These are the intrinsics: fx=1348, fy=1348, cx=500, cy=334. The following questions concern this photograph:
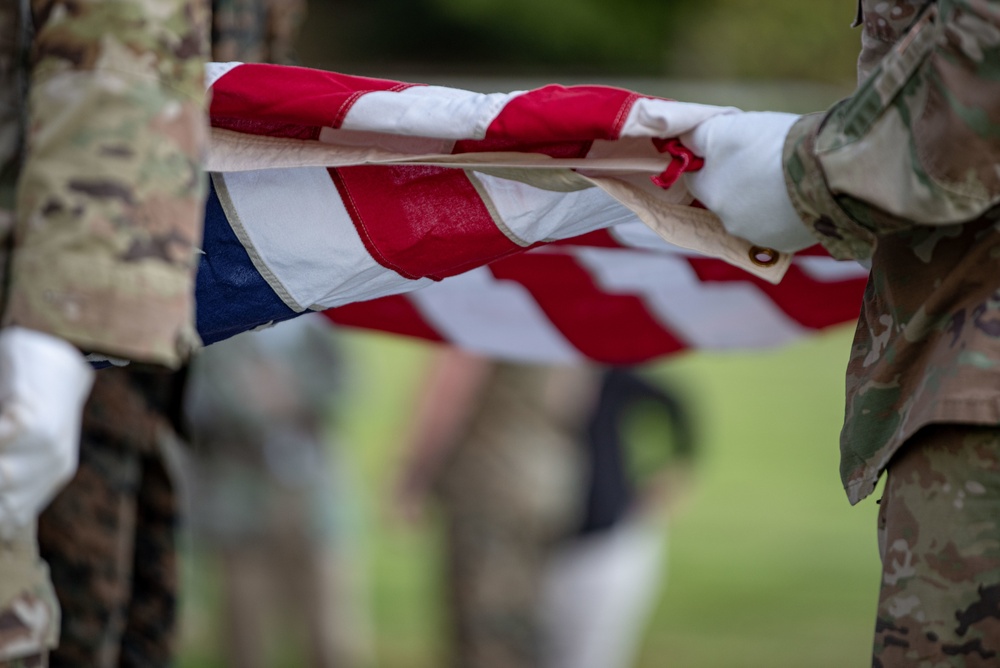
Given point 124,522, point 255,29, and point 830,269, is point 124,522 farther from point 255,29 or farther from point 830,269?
point 830,269

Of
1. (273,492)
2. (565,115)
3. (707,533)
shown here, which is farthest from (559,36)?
(565,115)

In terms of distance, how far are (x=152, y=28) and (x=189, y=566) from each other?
117 inches

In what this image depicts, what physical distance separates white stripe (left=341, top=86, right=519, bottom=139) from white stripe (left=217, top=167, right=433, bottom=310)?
0.09m

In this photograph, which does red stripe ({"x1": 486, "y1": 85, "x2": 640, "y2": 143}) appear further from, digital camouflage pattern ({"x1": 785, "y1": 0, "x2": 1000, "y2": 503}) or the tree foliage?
the tree foliage

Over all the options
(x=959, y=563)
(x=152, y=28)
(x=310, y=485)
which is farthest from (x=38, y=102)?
(x=310, y=485)

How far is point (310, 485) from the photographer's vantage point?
3348mm

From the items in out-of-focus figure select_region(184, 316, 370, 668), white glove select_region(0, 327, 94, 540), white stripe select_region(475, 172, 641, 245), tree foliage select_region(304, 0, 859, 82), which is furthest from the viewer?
tree foliage select_region(304, 0, 859, 82)

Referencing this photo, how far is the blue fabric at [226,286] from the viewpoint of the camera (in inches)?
47.6

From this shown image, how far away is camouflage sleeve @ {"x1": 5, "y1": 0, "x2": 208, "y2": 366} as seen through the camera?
940 millimetres

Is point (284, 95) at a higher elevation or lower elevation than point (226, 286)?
higher

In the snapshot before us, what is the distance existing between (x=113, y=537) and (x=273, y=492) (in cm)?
171

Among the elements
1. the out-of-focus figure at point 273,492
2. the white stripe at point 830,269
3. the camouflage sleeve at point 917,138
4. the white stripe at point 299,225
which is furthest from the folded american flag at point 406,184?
the out-of-focus figure at point 273,492

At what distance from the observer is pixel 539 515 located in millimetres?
2951

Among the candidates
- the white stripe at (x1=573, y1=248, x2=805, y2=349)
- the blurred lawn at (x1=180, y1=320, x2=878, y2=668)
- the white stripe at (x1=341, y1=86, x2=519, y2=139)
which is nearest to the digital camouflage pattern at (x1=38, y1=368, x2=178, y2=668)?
the white stripe at (x1=573, y1=248, x2=805, y2=349)
